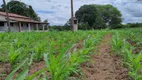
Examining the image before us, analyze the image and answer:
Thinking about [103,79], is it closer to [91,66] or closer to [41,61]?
[91,66]

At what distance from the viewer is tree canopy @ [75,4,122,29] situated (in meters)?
50.1

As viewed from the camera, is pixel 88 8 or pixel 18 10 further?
pixel 88 8

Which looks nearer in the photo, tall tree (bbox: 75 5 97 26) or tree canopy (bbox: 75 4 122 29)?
tree canopy (bbox: 75 4 122 29)

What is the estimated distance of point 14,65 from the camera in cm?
314

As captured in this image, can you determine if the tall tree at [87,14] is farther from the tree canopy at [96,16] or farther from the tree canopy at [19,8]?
the tree canopy at [19,8]

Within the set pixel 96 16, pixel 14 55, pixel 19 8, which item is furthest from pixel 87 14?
pixel 14 55

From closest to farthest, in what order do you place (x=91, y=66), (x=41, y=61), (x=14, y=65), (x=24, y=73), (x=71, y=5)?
(x=24, y=73) < (x=14, y=65) < (x=91, y=66) < (x=41, y=61) < (x=71, y=5)

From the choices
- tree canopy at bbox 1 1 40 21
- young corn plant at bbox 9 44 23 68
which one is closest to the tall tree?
tree canopy at bbox 1 1 40 21

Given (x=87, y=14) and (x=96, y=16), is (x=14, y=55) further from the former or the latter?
(x=87, y=14)

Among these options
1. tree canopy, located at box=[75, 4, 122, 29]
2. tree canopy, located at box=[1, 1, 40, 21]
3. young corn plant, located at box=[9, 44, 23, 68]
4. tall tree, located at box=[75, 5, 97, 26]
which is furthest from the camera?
tall tree, located at box=[75, 5, 97, 26]

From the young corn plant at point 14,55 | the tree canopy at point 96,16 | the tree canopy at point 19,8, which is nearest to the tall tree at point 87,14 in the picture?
the tree canopy at point 96,16

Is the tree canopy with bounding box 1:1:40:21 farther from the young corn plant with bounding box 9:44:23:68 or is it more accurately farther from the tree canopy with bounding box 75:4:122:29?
the young corn plant with bounding box 9:44:23:68

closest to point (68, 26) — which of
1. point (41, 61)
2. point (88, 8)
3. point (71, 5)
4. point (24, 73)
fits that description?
point (71, 5)

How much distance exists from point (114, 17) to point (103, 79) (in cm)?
6818
